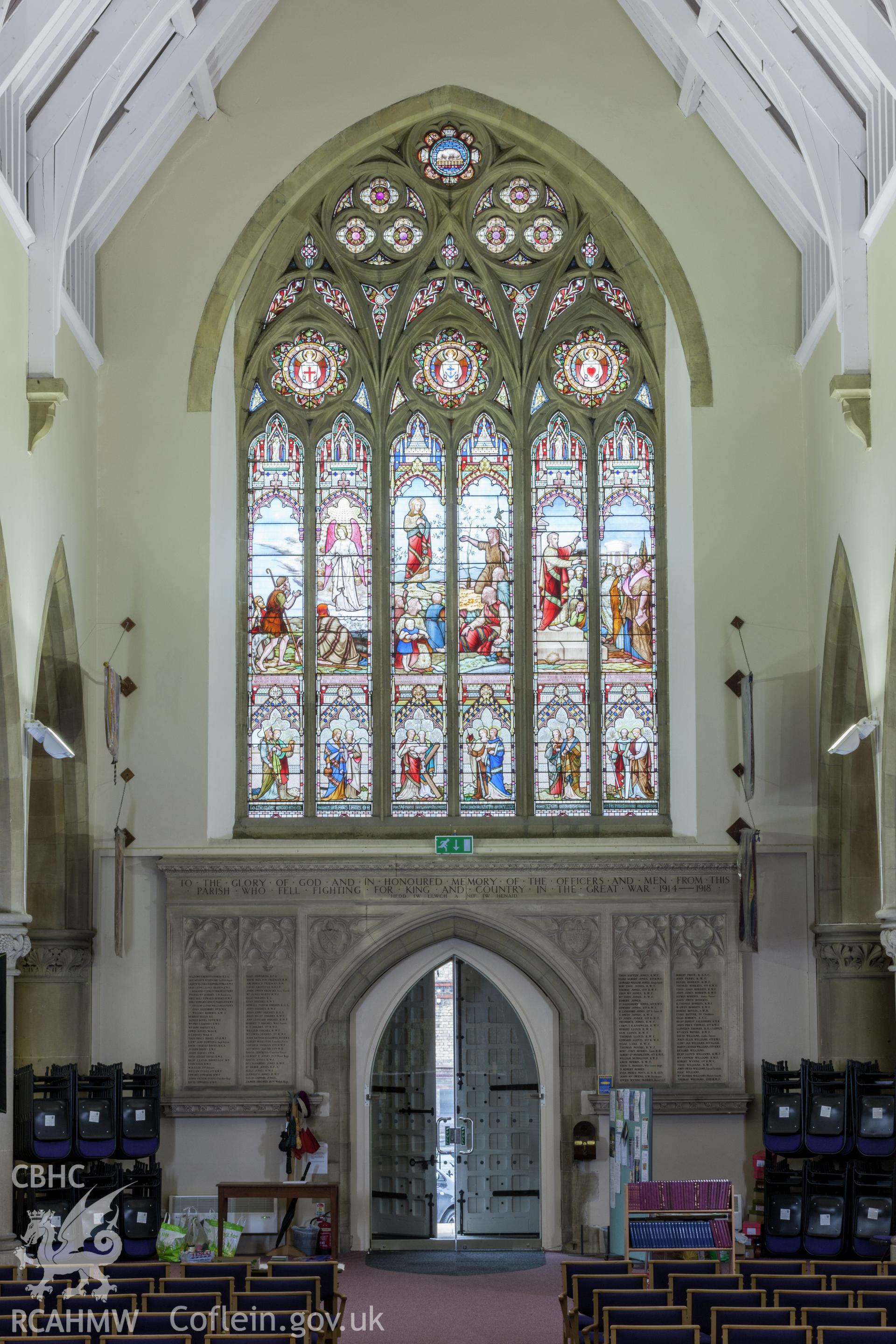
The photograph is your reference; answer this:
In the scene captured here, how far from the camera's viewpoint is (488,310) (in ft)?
49.8

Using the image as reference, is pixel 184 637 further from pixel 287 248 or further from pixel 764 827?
pixel 764 827

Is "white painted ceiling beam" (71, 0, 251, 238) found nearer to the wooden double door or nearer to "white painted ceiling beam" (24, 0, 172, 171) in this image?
"white painted ceiling beam" (24, 0, 172, 171)

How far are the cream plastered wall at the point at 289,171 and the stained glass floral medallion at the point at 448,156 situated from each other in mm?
736

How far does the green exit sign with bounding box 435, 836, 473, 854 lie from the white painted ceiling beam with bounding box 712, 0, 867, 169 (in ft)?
19.0

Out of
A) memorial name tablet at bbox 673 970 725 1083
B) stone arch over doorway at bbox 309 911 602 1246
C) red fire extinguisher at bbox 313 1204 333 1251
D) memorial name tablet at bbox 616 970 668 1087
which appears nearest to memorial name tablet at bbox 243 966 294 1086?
stone arch over doorway at bbox 309 911 602 1246

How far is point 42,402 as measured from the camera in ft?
37.9

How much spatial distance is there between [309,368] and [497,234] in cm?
203

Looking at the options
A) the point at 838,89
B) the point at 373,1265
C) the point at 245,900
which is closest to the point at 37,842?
the point at 245,900

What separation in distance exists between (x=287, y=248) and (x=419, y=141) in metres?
1.52

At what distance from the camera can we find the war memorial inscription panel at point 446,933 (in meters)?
13.3

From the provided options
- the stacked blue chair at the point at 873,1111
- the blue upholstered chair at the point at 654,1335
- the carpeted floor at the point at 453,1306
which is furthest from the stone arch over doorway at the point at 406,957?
the blue upholstered chair at the point at 654,1335

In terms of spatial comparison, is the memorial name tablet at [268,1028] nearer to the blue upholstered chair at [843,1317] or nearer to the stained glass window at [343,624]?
the stained glass window at [343,624]

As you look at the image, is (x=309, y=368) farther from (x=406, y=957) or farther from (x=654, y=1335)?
(x=654, y=1335)

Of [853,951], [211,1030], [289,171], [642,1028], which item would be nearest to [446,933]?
[642,1028]
